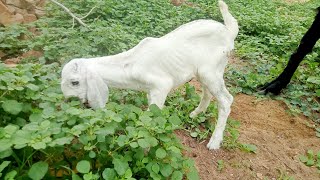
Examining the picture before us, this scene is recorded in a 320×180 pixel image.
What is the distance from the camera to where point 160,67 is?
112 inches

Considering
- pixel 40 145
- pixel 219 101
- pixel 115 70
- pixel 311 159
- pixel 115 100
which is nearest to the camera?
pixel 40 145

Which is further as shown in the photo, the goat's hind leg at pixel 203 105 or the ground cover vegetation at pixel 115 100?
the goat's hind leg at pixel 203 105

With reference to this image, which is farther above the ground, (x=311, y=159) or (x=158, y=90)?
(x=158, y=90)

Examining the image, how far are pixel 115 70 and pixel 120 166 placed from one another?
0.90m

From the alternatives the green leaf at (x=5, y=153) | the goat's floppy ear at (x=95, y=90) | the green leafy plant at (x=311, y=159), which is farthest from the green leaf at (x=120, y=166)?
the green leafy plant at (x=311, y=159)

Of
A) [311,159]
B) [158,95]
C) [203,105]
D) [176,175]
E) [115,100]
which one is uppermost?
[158,95]

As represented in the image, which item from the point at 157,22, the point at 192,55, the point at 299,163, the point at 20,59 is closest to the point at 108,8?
the point at 157,22

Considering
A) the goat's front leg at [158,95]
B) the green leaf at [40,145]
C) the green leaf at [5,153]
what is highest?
the green leaf at [40,145]

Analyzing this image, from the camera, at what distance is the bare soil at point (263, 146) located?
311 cm

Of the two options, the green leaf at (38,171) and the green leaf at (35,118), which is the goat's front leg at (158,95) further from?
the green leaf at (38,171)

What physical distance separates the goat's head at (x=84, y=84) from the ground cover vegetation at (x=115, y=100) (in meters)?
0.16

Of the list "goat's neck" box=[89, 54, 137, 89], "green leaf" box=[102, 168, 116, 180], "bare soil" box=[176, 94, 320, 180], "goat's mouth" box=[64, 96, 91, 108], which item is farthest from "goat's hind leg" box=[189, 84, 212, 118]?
"green leaf" box=[102, 168, 116, 180]

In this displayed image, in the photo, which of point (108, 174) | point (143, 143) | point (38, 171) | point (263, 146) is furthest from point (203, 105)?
point (38, 171)

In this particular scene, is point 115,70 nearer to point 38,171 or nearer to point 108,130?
point 108,130
